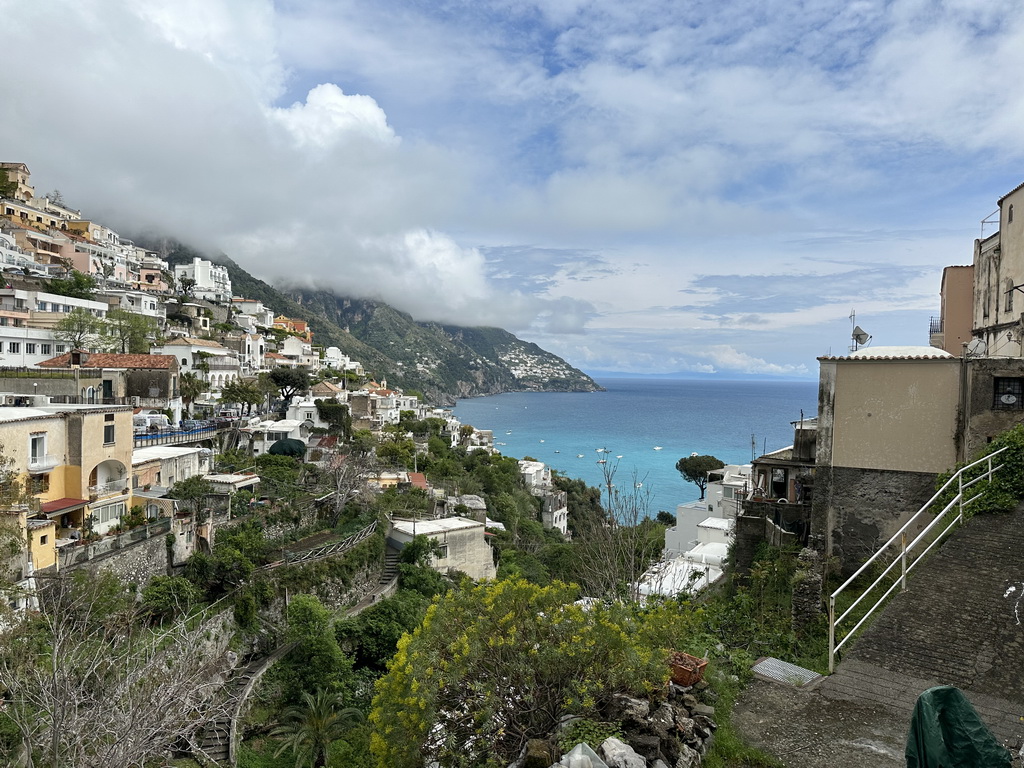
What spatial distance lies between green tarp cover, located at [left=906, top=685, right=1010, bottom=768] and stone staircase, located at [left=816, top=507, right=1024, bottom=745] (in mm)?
2613

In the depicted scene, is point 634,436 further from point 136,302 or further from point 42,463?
point 42,463

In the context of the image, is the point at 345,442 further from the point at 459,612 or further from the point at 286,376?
the point at 459,612

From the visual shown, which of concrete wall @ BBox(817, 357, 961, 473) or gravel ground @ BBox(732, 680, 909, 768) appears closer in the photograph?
gravel ground @ BBox(732, 680, 909, 768)

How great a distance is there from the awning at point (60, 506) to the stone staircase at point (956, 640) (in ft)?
63.4

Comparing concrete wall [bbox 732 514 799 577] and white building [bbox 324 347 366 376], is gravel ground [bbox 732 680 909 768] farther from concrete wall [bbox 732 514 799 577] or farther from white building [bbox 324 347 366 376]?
white building [bbox 324 347 366 376]

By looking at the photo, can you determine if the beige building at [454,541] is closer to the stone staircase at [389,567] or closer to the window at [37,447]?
the stone staircase at [389,567]

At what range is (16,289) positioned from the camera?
140 feet

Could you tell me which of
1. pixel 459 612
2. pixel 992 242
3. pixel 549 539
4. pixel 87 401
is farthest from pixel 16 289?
pixel 992 242

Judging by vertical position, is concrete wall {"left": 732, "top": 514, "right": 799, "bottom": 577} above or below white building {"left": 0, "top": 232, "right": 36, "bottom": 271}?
below

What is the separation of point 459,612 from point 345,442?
35402mm

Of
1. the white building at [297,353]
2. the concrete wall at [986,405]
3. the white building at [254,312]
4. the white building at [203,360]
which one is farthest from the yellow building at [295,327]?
the concrete wall at [986,405]

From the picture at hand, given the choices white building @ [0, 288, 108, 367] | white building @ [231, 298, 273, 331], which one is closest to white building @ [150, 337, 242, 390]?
white building @ [0, 288, 108, 367]

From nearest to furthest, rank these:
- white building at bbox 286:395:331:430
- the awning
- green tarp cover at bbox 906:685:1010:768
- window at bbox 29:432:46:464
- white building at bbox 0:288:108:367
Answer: green tarp cover at bbox 906:685:1010:768 < the awning < window at bbox 29:432:46:464 < white building at bbox 0:288:108:367 < white building at bbox 286:395:331:430

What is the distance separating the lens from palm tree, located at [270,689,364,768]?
1459cm
